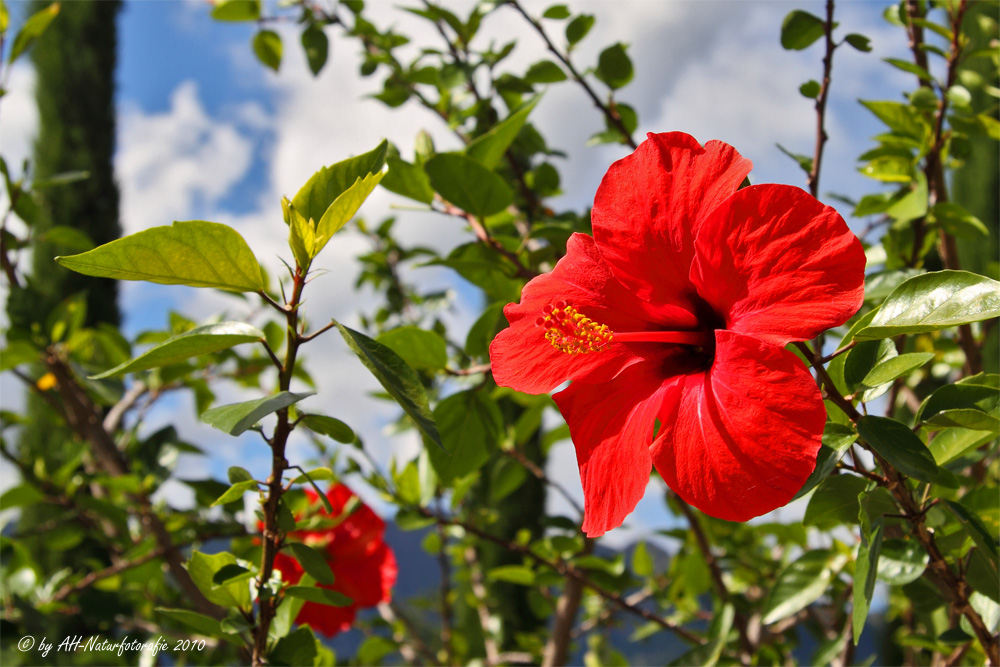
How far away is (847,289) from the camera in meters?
0.55

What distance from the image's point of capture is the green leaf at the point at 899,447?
576mm

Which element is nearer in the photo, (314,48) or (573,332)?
(573,332)

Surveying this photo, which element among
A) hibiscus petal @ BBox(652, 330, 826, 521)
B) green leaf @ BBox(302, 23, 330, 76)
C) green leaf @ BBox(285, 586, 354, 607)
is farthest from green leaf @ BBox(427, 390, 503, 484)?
green leaf @ BBox(302, 23, 330, 76)

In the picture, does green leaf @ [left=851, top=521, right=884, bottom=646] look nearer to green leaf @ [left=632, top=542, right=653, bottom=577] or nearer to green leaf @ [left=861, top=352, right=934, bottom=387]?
green leaf @ [left=861, top=352, right=934, bottom=387]

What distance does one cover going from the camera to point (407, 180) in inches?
43.8

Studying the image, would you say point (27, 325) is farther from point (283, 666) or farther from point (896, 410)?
point (896, 410)

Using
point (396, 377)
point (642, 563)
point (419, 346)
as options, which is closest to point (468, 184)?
point (419, 346)

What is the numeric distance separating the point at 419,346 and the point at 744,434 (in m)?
0.57

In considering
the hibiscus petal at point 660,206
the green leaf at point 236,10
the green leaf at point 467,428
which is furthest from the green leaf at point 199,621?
the green leaf at point 236,10

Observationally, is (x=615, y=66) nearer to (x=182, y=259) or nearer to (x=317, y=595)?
(x=182, y=259)

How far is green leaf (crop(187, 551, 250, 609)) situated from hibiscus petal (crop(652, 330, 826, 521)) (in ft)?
1.73

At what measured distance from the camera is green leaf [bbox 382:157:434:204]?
3.59 feet

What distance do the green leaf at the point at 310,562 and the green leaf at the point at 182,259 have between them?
296 mm

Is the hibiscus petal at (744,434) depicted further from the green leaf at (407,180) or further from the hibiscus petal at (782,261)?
the green leaf at (407,180)
